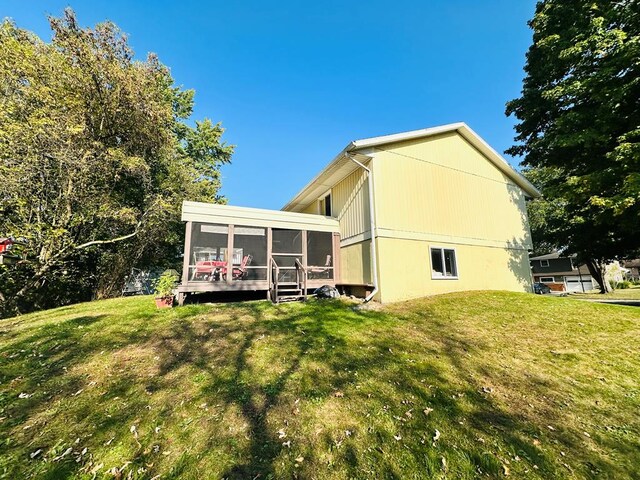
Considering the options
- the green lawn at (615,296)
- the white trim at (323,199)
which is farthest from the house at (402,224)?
the green lawn at (615,296)

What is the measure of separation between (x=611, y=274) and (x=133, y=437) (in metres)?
49.8

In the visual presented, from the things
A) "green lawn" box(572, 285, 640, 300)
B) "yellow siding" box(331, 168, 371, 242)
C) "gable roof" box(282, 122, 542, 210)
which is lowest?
"green lawn" box(572, 285, 640, 300)

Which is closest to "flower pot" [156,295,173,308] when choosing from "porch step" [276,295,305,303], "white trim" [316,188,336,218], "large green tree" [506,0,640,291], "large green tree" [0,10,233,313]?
"porch step" [276,295,305,303]

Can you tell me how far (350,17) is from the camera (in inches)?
552

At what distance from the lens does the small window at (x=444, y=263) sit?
34.5 feet

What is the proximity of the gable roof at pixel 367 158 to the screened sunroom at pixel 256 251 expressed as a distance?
1.84 m

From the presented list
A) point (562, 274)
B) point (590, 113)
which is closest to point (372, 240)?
point (590, 113)

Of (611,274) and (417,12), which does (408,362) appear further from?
(611,274)

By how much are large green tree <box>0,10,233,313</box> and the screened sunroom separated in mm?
4942

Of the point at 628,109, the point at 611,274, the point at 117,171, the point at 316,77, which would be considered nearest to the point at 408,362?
the point at 628,109

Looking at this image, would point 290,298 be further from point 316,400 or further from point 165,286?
point 316,400

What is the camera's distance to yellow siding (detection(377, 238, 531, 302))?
9.30 metres

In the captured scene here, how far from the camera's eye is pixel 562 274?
33625mm

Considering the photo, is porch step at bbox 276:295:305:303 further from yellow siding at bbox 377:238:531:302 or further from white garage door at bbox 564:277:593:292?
white garage door at bbox 564:277:593:292
